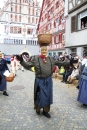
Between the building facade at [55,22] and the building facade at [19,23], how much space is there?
8144 mm

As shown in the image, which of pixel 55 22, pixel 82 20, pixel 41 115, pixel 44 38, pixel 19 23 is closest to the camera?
pixel 44 38

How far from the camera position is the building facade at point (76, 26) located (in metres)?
13.1

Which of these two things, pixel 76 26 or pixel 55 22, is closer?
pixel 76 26

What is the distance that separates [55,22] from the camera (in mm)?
22297

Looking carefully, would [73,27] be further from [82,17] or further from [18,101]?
[18,101]

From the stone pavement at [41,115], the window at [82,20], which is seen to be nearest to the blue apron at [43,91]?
the stone pavement at [41,115]

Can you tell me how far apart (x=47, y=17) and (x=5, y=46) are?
1149 centimetres

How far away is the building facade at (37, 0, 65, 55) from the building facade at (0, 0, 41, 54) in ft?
26.7

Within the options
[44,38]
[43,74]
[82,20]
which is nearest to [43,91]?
[43,74]

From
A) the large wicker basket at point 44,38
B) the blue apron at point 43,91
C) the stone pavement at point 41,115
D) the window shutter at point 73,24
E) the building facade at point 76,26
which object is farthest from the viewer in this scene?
the window shutter at point 73,24

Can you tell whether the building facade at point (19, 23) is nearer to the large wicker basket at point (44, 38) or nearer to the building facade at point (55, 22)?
the building facade at point (55, 22)

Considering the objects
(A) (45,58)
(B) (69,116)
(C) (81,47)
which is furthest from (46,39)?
(C) (81,47)

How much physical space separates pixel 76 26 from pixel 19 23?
23.2 m

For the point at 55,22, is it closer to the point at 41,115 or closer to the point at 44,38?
the point at 44,38
